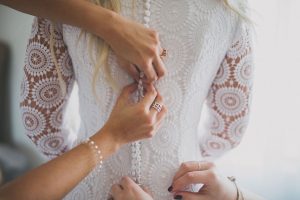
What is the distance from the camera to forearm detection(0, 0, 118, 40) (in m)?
0.52

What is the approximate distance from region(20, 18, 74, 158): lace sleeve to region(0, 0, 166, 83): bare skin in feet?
0.25

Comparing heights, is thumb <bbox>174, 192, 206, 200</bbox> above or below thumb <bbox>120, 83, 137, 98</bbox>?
below

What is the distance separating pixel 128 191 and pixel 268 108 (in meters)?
0.69

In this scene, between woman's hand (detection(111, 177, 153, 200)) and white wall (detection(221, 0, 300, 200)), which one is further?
white wall (detection(221, 0, 300, 200))

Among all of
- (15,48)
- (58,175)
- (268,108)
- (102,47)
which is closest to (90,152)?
(58,175)

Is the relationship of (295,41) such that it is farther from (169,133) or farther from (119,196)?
(119,196)

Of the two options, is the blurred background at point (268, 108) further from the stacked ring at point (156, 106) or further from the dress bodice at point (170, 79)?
the stacked ring at point (156, 106)

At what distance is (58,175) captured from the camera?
0.49m

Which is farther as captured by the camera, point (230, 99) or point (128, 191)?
point (230, 99)

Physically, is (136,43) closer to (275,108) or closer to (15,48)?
(275,108)

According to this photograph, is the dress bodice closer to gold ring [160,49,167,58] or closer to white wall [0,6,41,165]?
gold ring [160,49,167,58]

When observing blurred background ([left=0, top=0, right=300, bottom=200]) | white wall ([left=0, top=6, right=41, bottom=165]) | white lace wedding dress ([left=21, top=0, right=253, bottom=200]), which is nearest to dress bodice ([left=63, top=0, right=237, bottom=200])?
white lace wedding dress ([left=21, top=0, right=253, bottom=200])

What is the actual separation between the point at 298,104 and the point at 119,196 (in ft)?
2.41

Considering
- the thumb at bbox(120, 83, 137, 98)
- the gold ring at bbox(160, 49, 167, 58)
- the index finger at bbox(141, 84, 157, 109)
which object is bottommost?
the index finger at bbox(141, 84, 157, 109)
